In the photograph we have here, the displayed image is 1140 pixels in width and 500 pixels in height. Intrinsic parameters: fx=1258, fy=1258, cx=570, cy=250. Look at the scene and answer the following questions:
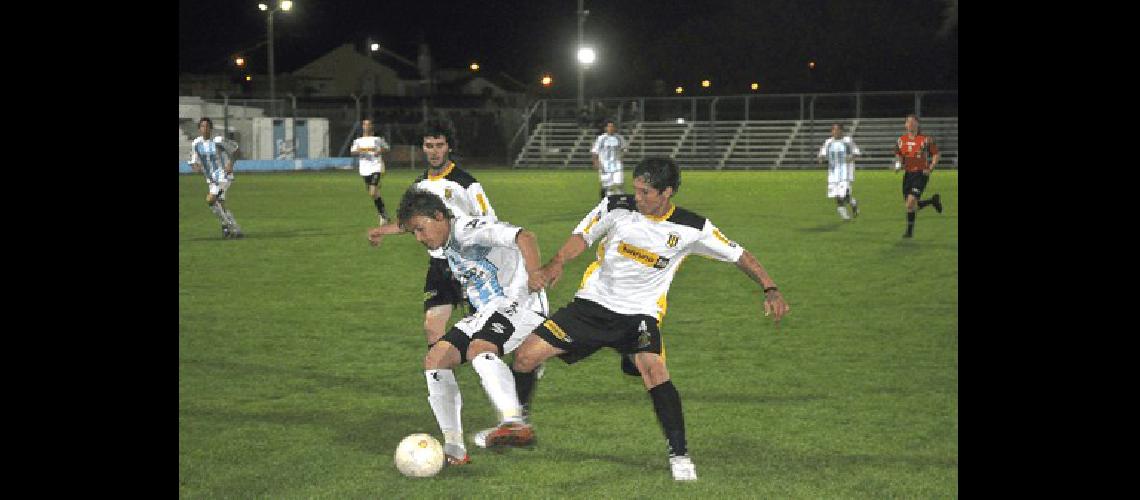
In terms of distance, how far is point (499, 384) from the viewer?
667 centimetres

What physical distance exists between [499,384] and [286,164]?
154 ft

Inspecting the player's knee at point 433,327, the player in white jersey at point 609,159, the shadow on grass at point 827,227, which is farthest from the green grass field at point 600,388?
the player in white jersey at point 609,159

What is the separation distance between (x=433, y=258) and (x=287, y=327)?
133 inches

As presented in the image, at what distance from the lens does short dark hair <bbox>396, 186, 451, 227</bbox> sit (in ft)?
21.9

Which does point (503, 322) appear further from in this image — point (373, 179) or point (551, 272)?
point (373, 179)

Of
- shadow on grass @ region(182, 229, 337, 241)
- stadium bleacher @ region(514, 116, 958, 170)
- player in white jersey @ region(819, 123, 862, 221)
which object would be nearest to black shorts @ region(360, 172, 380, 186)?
shadow on grass @ region(182, 229, 337, 241)

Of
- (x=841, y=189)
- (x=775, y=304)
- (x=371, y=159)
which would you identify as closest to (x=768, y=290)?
(x=775, y=304)

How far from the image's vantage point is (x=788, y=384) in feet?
28.2

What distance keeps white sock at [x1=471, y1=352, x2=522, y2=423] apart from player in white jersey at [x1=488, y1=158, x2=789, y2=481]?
12 centimetres

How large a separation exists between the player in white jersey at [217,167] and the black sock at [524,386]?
13806mm

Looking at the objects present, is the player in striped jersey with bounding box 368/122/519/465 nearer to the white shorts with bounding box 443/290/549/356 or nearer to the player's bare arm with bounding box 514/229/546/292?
the white shorts with bounding box 443/290/549/356

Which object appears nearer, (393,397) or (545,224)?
(393,397)
